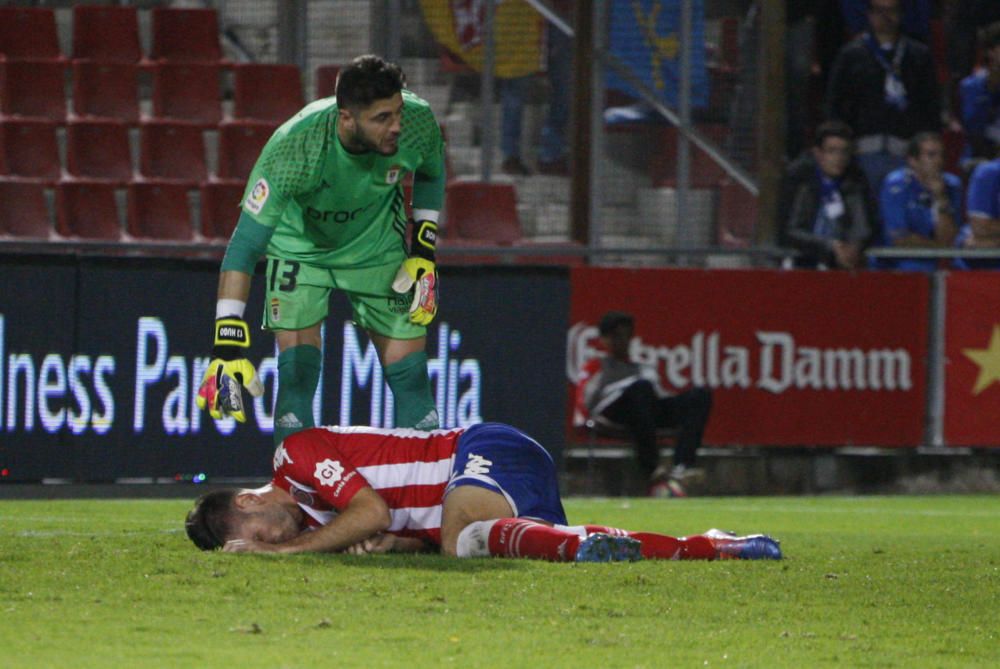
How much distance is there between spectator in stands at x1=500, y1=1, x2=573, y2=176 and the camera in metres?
14.4

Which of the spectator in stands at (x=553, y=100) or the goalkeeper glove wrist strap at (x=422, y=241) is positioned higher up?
the spectator in stands at (x=553, y=100)

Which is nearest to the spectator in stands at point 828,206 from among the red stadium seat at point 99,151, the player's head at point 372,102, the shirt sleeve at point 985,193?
the shirt sleeve at point 985,193

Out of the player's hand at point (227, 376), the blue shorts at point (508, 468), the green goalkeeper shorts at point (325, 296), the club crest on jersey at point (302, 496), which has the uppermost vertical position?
the green goalkeeper shorts at point (325, 296)

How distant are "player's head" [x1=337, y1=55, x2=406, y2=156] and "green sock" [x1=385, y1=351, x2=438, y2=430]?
1.07 meters

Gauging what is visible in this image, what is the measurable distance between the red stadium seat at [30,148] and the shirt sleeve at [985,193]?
7000mm

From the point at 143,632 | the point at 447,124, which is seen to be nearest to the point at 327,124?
the point at 143,632

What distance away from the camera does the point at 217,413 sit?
764 cm

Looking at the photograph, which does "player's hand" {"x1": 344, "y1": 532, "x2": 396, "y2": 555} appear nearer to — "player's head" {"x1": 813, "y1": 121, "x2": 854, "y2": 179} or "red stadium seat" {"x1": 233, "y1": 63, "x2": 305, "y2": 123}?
"red stadium seat" {"x1": 233, "y1": 63, "x2": 305, "y2": 123}

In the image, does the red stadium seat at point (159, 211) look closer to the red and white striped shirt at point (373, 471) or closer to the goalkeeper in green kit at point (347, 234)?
the goalkeeper in green kit at point (347, 234)

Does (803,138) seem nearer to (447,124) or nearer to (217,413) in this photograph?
(447,124)

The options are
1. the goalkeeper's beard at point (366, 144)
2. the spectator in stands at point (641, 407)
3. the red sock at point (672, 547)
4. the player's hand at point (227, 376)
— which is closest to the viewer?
the red sock at point (672, 547)

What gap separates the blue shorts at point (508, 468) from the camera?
24.2 ft

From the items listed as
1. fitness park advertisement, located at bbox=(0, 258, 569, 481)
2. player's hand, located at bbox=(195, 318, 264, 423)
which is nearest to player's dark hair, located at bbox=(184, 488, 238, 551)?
player's hand, located at bbox=(195, 318, 264, 423)

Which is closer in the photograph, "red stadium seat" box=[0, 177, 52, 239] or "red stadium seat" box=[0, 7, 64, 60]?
"red stadium seat" box=[0, 177, 52, 239]
